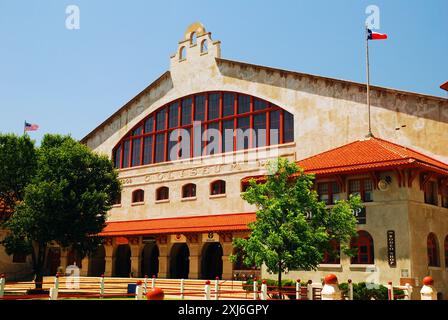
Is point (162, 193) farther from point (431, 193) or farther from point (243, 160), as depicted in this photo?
point (431, 193)

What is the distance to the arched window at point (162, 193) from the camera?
152 feet

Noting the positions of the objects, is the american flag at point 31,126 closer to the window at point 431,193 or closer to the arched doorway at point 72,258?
the arched doorway at point 72,258

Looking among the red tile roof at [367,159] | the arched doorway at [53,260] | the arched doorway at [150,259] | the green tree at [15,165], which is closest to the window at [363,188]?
the red tile roof at [367,159]

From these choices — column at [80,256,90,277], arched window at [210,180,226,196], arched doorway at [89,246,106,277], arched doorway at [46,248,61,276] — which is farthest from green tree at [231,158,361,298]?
arched doorway at [46,248,61,276]

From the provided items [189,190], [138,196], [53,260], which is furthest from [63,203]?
[53,260]

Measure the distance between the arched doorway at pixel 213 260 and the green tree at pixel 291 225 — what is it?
15.2 meters

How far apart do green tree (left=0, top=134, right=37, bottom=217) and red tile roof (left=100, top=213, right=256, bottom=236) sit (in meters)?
9.10

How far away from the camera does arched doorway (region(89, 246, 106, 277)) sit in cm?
4912

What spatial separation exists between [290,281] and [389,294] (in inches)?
272

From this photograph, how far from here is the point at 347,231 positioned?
27.1 m

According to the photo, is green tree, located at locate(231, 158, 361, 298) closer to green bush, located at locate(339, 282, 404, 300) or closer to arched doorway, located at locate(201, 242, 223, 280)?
green bush, located at locate(339, 282, 404, 300)
